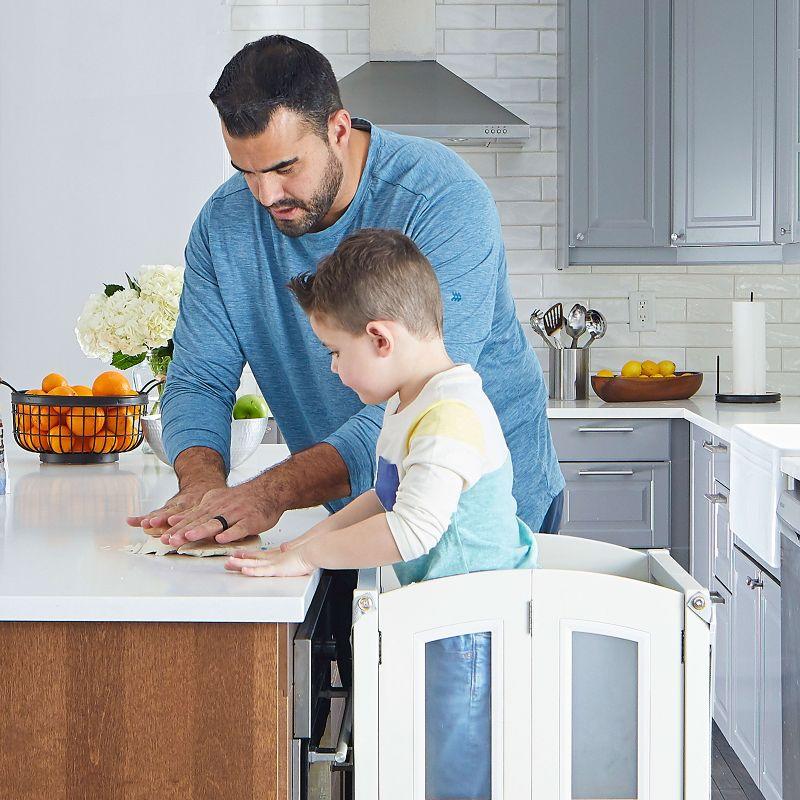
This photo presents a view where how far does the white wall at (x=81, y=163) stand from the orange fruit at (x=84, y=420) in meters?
1.67

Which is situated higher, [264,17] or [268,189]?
[264,17]

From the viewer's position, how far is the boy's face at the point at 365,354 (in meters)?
1.18

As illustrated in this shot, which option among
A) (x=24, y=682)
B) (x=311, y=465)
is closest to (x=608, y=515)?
(x=311, y=465)

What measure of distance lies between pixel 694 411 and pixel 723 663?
848 millimetres

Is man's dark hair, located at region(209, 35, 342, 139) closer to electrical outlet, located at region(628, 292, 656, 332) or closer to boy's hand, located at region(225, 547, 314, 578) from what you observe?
boy's hand, located at region(225, 547, 314, 578)

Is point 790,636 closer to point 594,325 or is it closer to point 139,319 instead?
point 139,319

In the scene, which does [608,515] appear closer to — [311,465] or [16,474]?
[16,474]

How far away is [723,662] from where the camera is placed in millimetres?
3057

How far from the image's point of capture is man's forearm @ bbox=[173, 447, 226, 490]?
138 cm

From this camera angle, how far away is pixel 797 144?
3566mm

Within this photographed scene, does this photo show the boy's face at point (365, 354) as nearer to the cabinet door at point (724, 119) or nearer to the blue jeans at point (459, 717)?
the blue jeans at point (459, 717)

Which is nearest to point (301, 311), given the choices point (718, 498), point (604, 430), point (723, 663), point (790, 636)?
point (790, 636)

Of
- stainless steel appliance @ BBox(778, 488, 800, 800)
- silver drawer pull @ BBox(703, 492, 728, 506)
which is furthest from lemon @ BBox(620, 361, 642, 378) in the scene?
stainless steel appliance @ BBox(778, 488, 800, 800)

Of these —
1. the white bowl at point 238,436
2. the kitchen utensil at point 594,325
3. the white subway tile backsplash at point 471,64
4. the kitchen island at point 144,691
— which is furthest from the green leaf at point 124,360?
the white subway tile backsplash at point 471,64
